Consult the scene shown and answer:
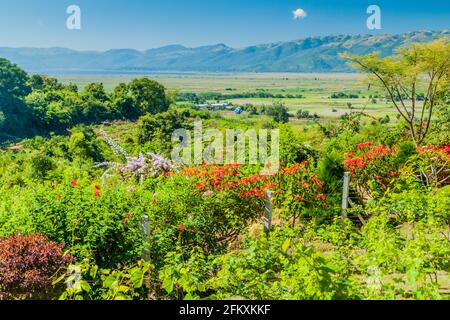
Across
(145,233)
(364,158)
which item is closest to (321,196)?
(364,158)

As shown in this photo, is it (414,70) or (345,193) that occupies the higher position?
(414,70)

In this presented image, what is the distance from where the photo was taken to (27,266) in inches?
145

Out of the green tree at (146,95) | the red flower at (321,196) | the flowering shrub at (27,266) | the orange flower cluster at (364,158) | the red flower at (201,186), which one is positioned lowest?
the red flower at (321,196)

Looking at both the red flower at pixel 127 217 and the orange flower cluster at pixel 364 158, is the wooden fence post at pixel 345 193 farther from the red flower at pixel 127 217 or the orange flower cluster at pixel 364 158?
the red flower at pixel 127 217

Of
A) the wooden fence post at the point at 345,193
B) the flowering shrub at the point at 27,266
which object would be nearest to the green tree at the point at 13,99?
the wooden fence post at the point at 345,193

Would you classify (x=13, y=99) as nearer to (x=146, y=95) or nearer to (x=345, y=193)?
(x=146, y=95)

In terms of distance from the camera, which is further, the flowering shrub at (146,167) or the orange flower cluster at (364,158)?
the flowering shrub at (146,167)

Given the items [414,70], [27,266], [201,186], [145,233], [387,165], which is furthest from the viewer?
[414,70]

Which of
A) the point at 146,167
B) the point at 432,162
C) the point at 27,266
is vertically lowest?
the point at 27,266

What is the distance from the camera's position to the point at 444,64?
10.9 m

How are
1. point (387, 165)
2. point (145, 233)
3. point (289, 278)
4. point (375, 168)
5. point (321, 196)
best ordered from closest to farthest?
point (289, 278)
point (145, 233)
point (321, 196)
point (375, 168)
point (387, 165)

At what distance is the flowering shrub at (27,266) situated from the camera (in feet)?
11.8
